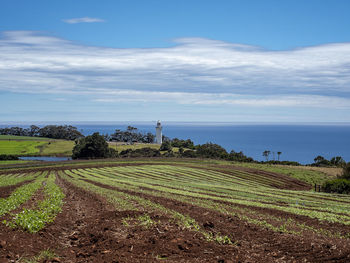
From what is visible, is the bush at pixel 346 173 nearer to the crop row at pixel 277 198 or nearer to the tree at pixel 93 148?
the crop row at pixel 277 198

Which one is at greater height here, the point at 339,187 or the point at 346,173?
the point at 346,173

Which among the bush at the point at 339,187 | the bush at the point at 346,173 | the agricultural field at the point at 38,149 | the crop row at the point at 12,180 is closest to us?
the crop row at the point at 12,180

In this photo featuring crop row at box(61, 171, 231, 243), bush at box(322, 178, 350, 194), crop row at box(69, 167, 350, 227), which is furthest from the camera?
bush at box(322, 178, 350, 194)

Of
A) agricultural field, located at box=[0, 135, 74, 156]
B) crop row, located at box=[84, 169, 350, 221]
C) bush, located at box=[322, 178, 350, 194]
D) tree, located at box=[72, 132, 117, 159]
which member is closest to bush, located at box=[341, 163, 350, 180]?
bush, located at box=[322, 178, 350, 194]

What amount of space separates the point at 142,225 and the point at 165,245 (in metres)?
2.60

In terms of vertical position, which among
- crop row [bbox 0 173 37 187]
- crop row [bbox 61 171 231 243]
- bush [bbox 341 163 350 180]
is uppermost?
crop row [bbox 61 171 231 243]

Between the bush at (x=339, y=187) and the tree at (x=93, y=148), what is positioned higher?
the tree at (x=93, y=148)

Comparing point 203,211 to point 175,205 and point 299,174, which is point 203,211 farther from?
point 299,174

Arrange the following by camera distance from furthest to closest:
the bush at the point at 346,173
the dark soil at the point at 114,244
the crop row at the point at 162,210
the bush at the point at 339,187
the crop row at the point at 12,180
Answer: the bush at the point at 346,173 → the bush at the point at 339,187 → the crop row at the point at 12,180 → the crop row at the point at 162,210 → the dark soil at the point at 114,244

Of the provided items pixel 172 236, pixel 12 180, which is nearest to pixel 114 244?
pixel 172 236

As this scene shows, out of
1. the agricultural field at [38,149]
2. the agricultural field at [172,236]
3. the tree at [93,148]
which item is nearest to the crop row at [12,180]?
the agricultural field at [172,236]

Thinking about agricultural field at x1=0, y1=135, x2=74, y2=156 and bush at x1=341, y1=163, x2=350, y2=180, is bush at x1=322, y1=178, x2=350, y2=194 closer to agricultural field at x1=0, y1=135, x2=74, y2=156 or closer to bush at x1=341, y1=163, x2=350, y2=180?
bush at x1=341, y1=163, x2=350, y2=180

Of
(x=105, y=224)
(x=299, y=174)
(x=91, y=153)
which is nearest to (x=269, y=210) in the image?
(x=105, y=224)

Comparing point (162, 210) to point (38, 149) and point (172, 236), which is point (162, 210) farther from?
point (38, 149)
